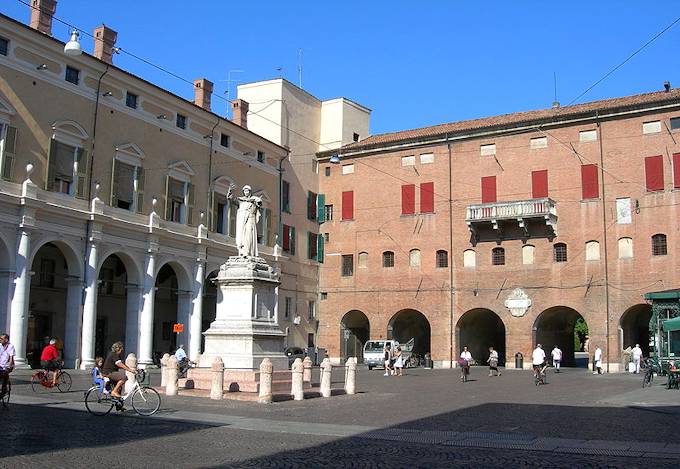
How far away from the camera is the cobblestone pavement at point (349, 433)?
972 cm

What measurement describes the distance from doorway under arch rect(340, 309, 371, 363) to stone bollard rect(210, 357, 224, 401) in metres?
30.6

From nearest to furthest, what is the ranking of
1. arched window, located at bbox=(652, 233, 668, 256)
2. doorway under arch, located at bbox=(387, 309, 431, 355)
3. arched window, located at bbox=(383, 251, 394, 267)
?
arched window, located at bbox=(652, 233, 668, 256), arched window, located at bbox=(383, 251, 394, 267), doorway under arch, located at bbox=(387, 309, 431, 355)

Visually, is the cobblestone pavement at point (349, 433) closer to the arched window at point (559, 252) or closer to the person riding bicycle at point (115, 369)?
the person riding bicycle at point (115, 369)

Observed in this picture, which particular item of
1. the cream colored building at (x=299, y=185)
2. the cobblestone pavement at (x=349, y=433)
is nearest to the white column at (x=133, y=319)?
the cream colored building at (x=299, y=185)

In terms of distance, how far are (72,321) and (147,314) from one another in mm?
4307

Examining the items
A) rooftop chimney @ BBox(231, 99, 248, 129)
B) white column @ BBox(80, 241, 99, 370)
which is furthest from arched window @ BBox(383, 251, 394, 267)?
white column @ BBox(80, 241, 99, 370)

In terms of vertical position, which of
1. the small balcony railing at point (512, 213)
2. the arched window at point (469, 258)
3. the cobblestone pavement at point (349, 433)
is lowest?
the cobblestone pavement at point (349, 433)

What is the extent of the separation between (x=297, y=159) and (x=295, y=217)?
3.94m

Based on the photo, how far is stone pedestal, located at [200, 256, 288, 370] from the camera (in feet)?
63.4

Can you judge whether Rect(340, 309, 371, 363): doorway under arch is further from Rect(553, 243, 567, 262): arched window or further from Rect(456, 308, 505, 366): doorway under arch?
Rect(553, 243, 567, 262): arched window

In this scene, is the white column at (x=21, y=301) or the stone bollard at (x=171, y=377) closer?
the stone bollard at (x=171, y=377)

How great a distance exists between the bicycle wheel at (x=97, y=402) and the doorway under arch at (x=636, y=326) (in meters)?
31.8

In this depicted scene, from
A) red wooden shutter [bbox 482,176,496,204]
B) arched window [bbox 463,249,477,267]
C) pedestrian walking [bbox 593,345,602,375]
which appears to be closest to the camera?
pedestrian walking [bbox 593,345,602,375]

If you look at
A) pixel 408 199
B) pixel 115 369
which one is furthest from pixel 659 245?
pixel 115 369
